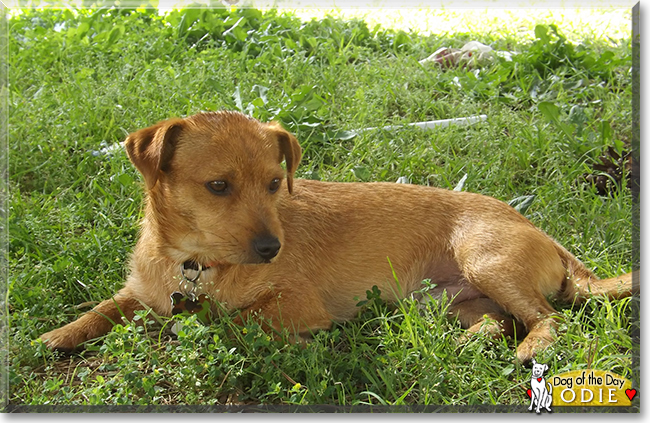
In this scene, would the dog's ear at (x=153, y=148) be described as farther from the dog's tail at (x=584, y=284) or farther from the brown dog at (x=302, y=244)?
the dog's tail at (x=584, y=284)

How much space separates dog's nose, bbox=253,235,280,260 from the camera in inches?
141

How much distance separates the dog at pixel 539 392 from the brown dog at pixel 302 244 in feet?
1.33

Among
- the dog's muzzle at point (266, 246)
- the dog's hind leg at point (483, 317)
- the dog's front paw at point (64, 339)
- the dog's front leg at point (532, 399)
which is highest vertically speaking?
the dog's muzzle at point (266, 246)

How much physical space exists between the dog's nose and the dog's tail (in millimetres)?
1990

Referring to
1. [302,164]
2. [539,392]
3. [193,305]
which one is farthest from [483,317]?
[302,164]

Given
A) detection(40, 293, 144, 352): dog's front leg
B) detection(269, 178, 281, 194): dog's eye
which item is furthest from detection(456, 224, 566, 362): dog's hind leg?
detection(40, 293, 144, 352): dog's front leg

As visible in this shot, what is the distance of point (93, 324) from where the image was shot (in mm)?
4094

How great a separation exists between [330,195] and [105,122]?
2.56 metres

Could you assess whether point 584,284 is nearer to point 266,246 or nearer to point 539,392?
point 539,392

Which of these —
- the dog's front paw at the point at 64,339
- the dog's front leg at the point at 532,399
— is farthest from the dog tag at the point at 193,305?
the dog's front leg at the point at 532,399

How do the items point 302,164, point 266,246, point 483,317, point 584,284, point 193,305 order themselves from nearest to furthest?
1. point 266,246
2. point 193,305
3. point 483,317
4. point 584,284
5. point 302,164

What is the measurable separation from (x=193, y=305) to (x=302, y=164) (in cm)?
213

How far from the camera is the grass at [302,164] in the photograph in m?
3.60

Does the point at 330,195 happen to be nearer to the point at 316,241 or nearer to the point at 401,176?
the point at 316,241
